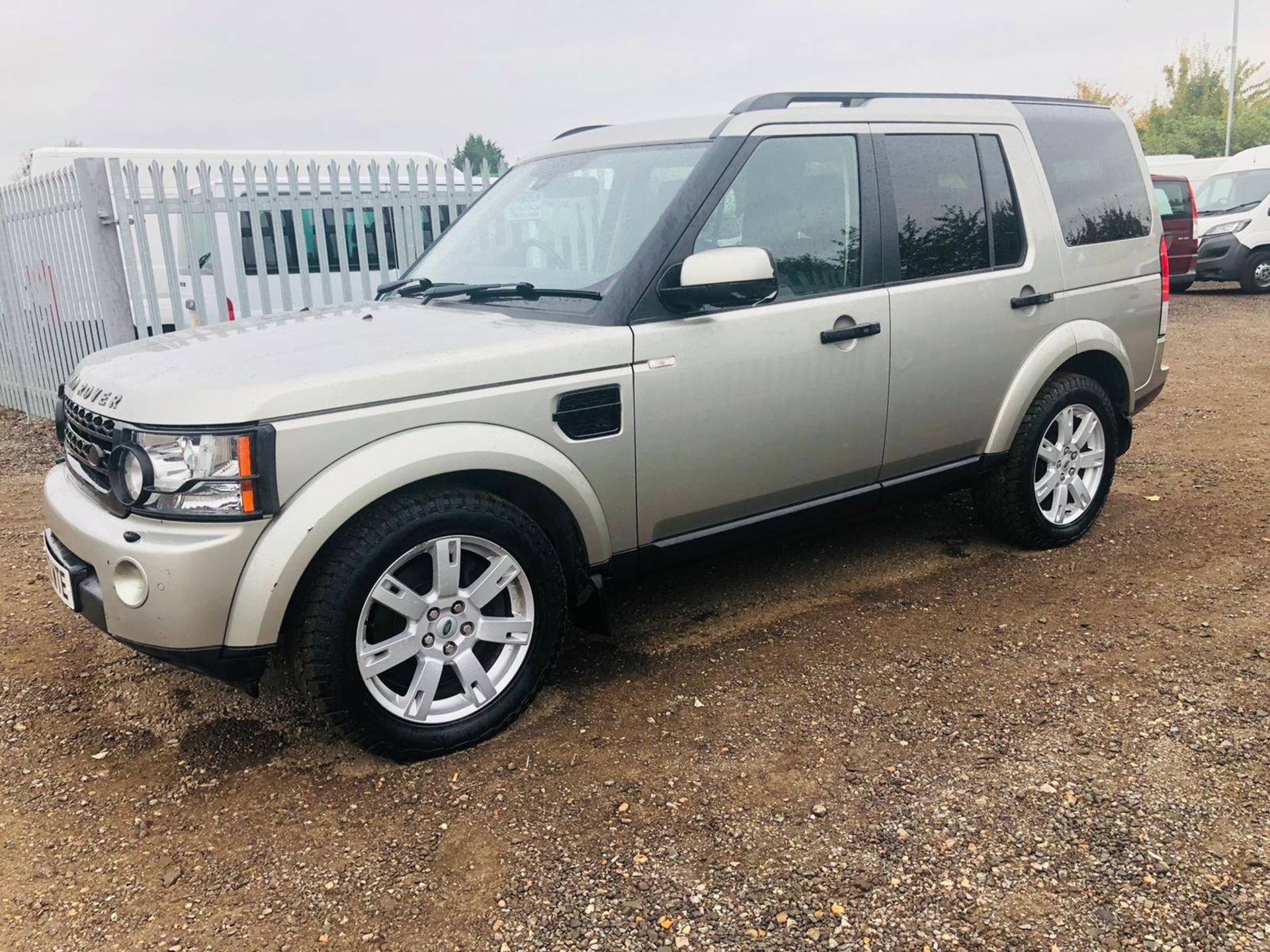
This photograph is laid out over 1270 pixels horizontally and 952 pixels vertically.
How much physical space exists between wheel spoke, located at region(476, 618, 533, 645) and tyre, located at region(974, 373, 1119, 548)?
246 centimetres

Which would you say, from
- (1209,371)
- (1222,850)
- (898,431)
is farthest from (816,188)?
(1209,371)

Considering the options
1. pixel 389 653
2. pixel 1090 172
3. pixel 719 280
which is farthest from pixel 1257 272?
pixel 389 653

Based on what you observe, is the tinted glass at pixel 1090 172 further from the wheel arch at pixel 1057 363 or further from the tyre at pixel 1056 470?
the tyre at pixel 1056 470

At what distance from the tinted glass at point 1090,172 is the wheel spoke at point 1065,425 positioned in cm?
76

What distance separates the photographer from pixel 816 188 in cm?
379

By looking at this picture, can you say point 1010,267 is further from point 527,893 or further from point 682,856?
point 527,893

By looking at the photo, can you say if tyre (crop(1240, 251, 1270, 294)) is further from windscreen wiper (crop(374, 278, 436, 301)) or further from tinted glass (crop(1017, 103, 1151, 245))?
windscreen wiper (crop(374, 278, 436, 301))

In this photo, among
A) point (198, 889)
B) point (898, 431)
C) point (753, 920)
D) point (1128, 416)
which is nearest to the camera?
point (753, 920)

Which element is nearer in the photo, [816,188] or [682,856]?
[682,856]

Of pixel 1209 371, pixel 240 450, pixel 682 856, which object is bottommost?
pixel 1209 371

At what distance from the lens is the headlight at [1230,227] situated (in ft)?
52.1

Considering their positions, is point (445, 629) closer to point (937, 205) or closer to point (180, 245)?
point (937, 205)

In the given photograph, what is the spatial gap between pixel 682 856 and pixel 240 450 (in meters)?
1.58

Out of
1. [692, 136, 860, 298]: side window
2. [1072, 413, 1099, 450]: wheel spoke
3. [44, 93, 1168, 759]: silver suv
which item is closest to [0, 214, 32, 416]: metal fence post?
[44, 93, 1168, 759]: silver suv
